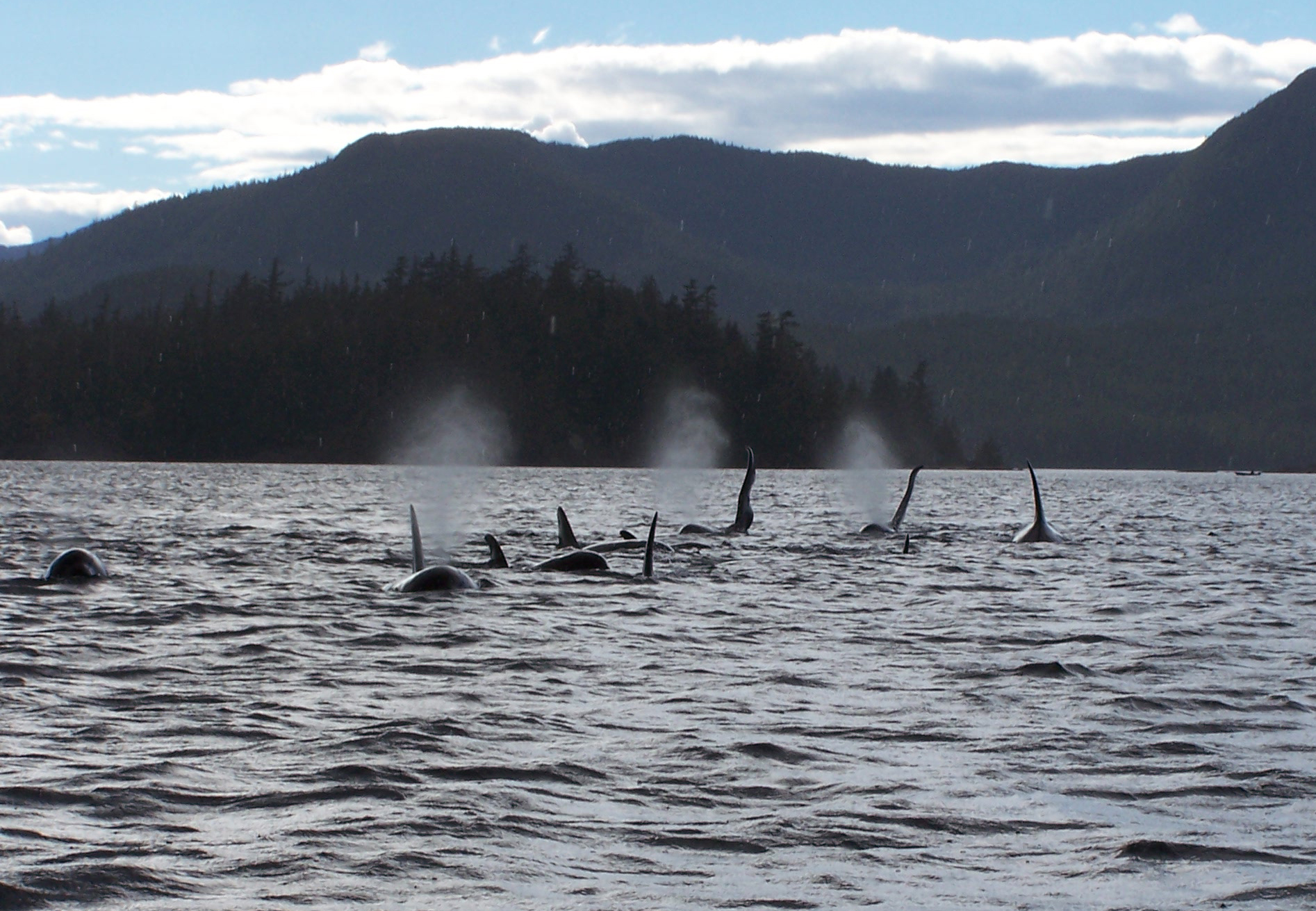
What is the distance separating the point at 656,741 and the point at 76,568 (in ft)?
53.1

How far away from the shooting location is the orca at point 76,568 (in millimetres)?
23719

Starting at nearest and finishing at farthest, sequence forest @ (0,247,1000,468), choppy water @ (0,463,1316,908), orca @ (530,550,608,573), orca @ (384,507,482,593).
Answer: choppy water @ (0,463,1316,908) < orca @ (384,507,482,593) < orca @ (530,550,608,573) < forest @ (0,247,1000,468)

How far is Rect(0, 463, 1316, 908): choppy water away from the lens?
7621mm

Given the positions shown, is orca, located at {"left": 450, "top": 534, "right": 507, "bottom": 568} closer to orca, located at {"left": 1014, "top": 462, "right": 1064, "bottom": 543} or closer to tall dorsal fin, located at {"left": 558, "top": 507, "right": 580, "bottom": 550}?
tall dorsal fin, located at {"left": 558, "top": 507, "right": 580, "bottom": 550}

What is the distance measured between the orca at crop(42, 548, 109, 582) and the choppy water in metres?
0.53

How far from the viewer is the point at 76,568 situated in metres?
24.0

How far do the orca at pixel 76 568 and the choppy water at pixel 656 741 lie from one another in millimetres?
535

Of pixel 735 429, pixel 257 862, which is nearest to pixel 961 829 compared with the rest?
pixel 257 862

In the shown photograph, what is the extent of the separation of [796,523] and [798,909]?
135ft

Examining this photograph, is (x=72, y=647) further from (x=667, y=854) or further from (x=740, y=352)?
(x=740, y=352)

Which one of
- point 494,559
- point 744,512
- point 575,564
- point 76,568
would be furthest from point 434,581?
point 744,512

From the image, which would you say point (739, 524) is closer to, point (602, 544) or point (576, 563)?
point (602, 544)

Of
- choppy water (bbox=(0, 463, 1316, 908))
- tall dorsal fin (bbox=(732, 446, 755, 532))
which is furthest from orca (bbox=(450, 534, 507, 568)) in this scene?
tall dorsal fin (bbox=(732, 446, 755, 532))

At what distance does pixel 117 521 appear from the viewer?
42469 mm
